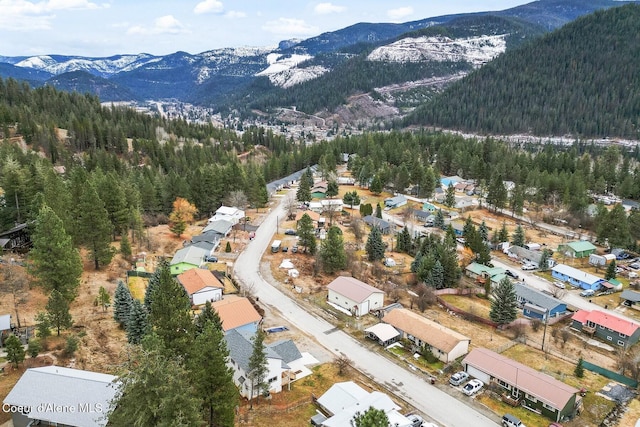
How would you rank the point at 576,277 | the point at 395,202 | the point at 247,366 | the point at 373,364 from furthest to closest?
1. the point at 395,202
2. the point at 576,277
3. the point at 373,364
4. the point at 247,366

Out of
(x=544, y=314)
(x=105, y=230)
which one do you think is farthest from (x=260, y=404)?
(x=544, y=314)

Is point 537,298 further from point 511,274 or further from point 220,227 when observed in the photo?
point 220,227

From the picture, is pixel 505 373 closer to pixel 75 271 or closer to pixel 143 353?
pixel 143 353

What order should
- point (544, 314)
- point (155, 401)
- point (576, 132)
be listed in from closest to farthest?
point (155, 401) < point (544, 314) < point (576, 132)

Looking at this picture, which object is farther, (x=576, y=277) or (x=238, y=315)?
(x=576, y=277)

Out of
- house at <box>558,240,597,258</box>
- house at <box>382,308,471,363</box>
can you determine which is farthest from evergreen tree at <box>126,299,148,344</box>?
house at <box>558,240,597,258</box>

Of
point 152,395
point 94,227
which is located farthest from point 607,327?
point 94,227
